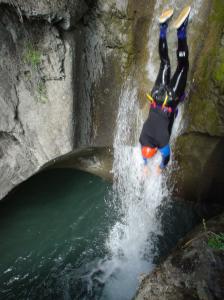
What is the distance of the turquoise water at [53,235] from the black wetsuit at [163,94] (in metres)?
2.18

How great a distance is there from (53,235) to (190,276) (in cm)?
279

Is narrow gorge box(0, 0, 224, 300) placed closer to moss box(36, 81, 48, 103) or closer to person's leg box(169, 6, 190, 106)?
moss box(36, 81, 48, 103)

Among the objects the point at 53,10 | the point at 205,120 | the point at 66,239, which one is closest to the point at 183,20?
the point at 205,120

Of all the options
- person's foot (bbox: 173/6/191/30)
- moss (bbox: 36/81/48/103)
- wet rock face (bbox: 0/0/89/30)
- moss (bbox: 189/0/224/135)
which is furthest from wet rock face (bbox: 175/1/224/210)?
moss (bbox: 36/81/48/103)

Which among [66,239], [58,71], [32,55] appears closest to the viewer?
[32,55]

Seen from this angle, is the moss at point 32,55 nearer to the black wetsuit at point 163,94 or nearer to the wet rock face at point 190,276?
the black wetsuit at point 163,94

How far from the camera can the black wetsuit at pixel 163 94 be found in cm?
380

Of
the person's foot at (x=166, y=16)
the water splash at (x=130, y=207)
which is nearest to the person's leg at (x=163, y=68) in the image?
the person's foot at (x=166, y=16)

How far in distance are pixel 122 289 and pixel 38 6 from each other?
4.14m

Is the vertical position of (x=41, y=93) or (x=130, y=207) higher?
(x=41, y=93)

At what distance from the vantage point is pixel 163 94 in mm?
3840

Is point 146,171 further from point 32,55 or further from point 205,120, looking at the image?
point 32,55

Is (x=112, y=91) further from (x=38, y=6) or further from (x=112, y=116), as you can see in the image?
(x=38, y=6)

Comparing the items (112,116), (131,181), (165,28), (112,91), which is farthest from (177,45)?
(131,181)
